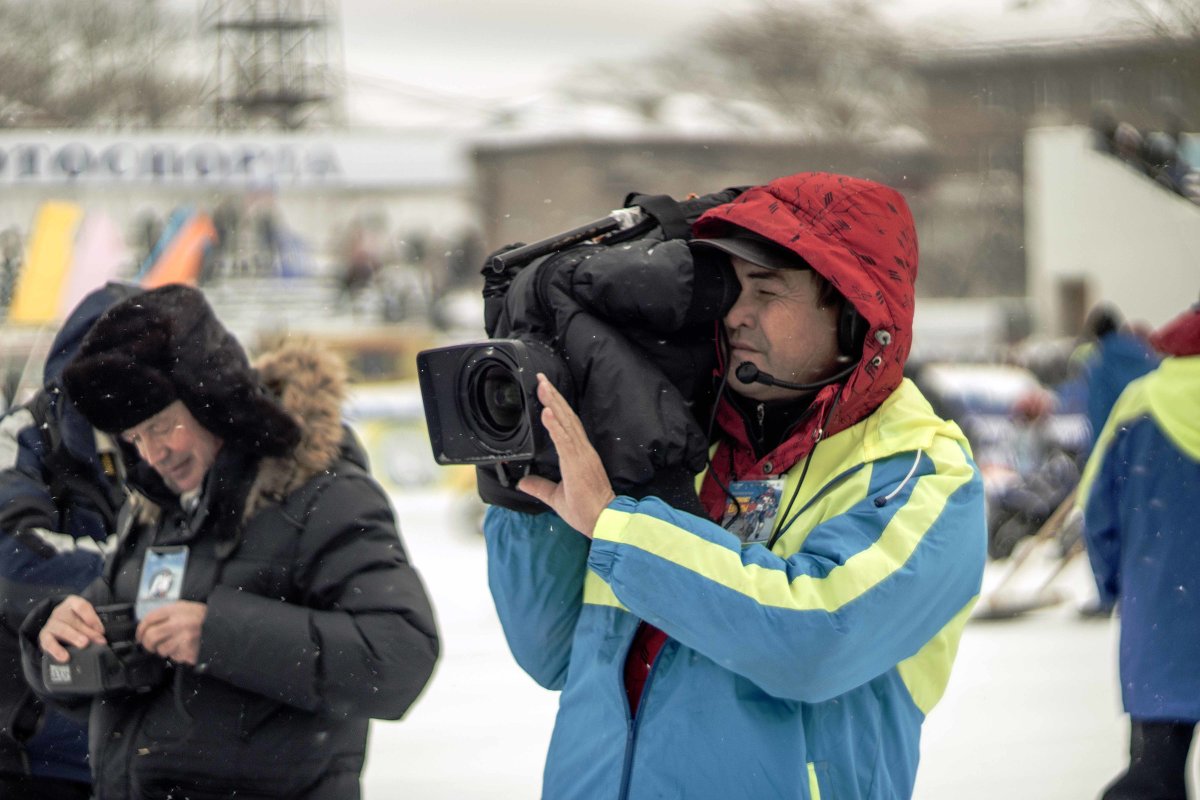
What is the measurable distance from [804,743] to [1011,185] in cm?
1208

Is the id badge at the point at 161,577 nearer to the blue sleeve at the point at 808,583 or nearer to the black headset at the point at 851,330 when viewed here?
the blue sleeve at the point at 808,583

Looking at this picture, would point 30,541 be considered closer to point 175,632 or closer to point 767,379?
point 175,632

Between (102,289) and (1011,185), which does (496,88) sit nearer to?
(1011,185)

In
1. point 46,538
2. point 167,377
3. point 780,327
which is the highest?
point 780,327

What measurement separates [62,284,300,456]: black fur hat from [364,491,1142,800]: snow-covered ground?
2.02m

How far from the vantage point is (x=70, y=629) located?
195 cm

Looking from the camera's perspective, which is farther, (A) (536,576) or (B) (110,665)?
(B) (110,665)

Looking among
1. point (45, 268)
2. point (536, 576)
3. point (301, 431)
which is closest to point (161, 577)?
point (301, 431)

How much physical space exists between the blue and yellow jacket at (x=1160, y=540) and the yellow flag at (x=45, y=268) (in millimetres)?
5742

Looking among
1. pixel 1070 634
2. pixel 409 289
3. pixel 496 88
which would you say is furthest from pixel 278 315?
pixel 1070 634

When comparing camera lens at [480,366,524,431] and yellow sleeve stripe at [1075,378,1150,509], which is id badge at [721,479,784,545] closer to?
camera lens at [480,366,524,431]

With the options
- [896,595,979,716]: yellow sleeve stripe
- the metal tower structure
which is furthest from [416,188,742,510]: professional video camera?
the metal tower structure

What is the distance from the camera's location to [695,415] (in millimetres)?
1668

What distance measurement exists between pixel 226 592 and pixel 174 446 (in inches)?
9.9
